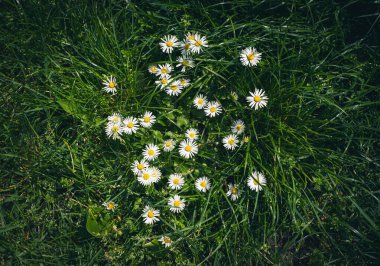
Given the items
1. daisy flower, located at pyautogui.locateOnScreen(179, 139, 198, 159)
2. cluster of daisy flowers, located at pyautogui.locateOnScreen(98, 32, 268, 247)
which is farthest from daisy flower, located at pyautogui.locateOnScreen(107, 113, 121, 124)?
daisy flower, located at pyautogui.locateOnScreen(179, 139, 198, 159)

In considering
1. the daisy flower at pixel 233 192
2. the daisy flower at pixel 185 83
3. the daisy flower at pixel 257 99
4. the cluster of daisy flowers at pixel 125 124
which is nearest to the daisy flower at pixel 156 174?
the cluster of daisy flowers at pixel 125 124

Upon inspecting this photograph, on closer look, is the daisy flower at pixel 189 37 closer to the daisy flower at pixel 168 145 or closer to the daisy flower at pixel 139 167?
the daisy flower at pixel 168 145

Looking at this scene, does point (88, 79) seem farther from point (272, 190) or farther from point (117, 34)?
point (272, 190)

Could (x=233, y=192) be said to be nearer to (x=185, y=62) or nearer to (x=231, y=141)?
(x=231, y=141)

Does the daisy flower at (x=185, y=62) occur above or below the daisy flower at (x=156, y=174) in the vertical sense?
above

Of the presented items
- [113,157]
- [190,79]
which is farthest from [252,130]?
[113,157]
